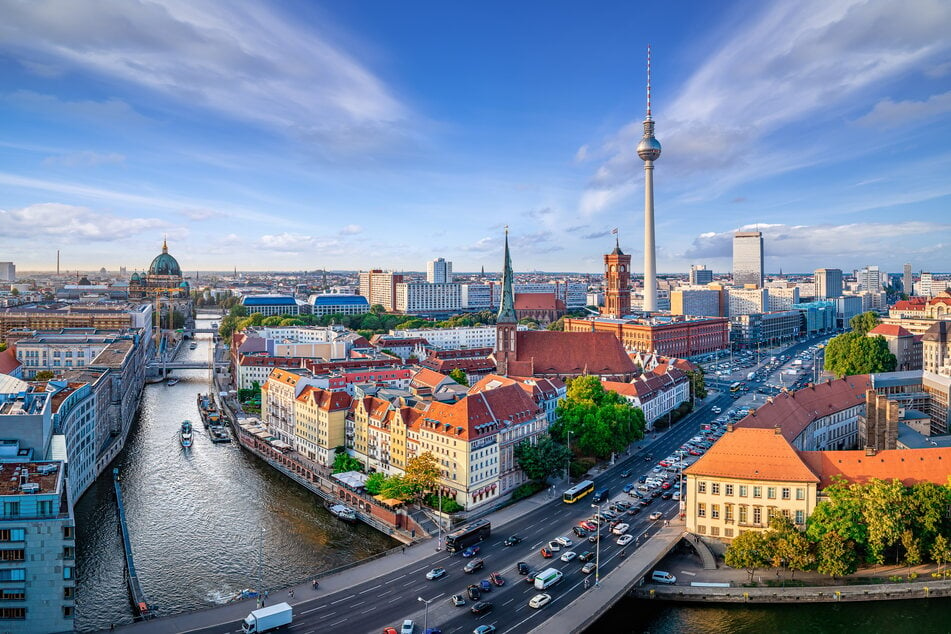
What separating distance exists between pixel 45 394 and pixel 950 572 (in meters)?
62.1

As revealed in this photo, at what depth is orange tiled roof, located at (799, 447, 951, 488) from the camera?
130ft

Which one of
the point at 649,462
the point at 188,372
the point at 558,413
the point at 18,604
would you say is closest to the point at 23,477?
the point at 18,604

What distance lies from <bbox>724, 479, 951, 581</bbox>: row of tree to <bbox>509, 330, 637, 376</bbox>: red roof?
49.2 m

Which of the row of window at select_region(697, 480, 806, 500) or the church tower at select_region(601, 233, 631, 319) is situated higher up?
the church tower at select_region(601, 233, 631, 319)

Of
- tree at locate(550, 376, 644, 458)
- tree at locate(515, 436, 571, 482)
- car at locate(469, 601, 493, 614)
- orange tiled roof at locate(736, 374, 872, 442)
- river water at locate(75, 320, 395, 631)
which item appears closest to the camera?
car at locate(469, 601, 493, 614)

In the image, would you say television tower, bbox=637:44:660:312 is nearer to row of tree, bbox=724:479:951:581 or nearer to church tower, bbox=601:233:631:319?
church tower, bbox=601:233:631:319

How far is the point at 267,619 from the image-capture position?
1223 inches

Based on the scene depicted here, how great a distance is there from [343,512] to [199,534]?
10.3m

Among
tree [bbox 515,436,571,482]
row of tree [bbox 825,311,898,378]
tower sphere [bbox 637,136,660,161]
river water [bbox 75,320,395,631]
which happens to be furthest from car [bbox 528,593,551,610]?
tower sphere [bbox 637,136,660,161]

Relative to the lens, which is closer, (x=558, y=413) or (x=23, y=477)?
(x=23, y=477)

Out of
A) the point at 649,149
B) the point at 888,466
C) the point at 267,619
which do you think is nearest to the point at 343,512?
the point at 267,619

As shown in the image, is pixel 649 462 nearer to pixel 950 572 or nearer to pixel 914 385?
pixel 950 572

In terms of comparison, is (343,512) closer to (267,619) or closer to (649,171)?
(267,619)

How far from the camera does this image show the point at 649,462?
195 feet
